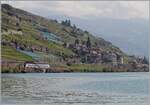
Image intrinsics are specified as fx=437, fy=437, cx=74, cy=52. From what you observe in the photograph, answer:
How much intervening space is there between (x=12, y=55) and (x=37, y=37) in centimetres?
20

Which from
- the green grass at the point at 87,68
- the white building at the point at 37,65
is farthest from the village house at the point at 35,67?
the green grass at the point at 87,68

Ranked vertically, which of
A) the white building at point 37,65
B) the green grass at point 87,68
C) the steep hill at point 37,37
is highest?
the steep hill at point 37,37

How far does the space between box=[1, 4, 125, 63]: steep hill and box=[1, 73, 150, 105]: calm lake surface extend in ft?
0.46

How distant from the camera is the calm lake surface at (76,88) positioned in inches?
108

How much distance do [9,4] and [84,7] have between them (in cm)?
48

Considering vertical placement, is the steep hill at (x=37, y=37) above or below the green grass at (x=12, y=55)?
above

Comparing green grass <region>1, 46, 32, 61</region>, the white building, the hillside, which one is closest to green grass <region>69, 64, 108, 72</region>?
the hillside

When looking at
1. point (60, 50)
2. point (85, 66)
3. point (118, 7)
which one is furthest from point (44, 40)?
point (118, 7)

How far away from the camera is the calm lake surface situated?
2744 millimetres

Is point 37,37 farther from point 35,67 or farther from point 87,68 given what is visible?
point 87,68

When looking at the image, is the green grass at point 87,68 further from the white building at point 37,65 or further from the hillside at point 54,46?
the white building at point 37,65

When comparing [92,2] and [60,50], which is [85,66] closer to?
[60,50]

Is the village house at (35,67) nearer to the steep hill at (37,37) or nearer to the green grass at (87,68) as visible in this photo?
the steep hill at (37,37)

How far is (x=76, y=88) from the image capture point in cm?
280
